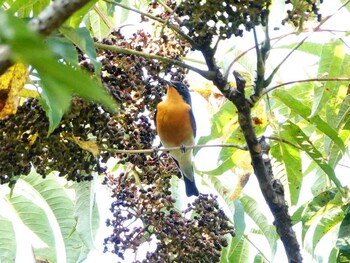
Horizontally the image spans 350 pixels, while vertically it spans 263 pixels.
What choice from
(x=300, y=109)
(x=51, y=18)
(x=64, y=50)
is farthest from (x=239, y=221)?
(x=51, y=18)

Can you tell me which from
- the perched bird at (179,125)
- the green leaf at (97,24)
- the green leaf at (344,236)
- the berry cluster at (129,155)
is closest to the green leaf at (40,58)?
the berry cluster at (129,155)

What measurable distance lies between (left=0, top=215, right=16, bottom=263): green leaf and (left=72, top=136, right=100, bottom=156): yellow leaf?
2.82 feet

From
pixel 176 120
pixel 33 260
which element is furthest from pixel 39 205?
pixel 176 120

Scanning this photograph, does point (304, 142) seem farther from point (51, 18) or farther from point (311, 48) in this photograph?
point (51, 18)

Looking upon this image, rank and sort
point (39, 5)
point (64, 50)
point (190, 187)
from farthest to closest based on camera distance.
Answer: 1. point (190, 187)
2. point (39, 5)
3. point (64, 50)

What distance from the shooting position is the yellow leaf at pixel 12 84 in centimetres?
202

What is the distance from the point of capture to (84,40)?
5.80 feet

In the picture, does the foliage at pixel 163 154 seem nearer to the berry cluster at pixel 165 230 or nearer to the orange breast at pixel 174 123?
the berry cluster at pixel 165 230

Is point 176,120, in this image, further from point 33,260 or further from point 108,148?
point 108,148

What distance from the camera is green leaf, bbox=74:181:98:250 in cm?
294

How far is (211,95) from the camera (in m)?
3.36

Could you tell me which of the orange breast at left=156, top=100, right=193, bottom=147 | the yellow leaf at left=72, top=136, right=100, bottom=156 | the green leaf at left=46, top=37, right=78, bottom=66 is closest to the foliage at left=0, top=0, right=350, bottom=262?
the yellow leaf at left=72, top=136, right=100, bottom=156

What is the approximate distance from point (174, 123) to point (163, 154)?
2.18m

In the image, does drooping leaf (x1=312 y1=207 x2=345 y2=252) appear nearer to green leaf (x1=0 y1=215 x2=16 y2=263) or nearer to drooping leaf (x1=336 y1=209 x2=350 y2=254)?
drooping leaf (x1=336 y1=209 x2=350 y2=254)
